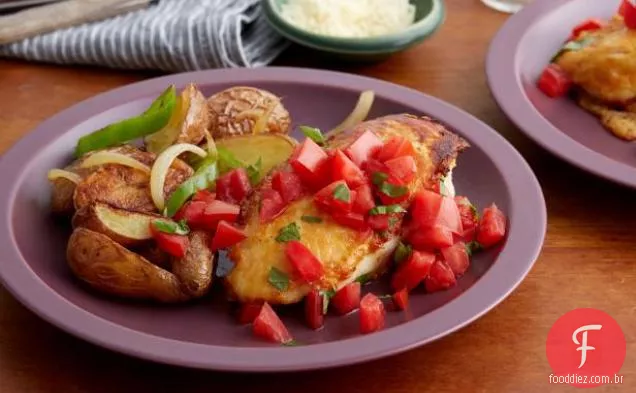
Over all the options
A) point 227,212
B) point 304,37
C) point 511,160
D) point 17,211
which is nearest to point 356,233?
point 227,212

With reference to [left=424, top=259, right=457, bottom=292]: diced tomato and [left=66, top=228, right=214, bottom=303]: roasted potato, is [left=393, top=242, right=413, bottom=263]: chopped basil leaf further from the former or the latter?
[left=66, top=228, right=214, bottom=303]: roasted potato

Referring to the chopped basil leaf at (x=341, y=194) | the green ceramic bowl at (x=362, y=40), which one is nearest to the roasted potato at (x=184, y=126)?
the chopped basil leaf at (x=341, y=194)

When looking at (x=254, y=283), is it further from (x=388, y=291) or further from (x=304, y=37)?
(x=304, y=37)

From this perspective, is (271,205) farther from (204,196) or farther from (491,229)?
(491,229)

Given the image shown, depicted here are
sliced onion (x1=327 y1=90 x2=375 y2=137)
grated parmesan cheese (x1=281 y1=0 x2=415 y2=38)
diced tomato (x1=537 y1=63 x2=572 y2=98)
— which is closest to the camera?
sliced onion (x1=327 y1=90 x2=375 y2=137)

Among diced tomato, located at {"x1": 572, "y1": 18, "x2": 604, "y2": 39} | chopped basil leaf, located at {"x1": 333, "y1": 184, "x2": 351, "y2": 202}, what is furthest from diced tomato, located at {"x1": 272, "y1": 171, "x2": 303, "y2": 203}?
diced tomato, located at {"x1": 572, "y1": 18, "x2": 604, "y2": 39}
